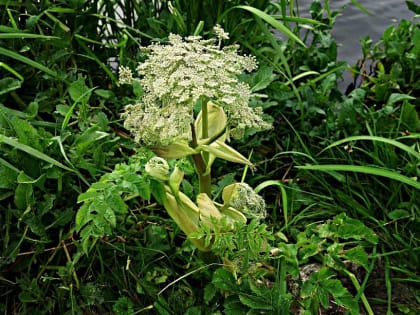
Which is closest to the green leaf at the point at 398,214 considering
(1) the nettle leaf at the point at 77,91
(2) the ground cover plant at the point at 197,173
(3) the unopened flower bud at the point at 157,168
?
(2) the ground cover plant at the point at 197,173

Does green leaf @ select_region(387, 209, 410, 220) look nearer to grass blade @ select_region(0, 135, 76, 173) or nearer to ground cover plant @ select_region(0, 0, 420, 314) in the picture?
ground cover plant @ select_region(0, 0, 420, 314)

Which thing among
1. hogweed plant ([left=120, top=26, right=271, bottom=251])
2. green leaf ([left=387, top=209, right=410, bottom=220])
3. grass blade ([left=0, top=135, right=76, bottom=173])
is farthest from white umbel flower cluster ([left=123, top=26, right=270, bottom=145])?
green leaf ([left=387, top=209, right=410, bottom=220])

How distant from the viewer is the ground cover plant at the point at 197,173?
126 centimetres

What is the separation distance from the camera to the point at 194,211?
1403mm

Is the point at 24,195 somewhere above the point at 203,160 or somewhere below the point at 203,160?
below

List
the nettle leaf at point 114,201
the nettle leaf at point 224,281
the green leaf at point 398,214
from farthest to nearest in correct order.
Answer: the green leaf at point 398,214 → the nettle leaf at point 224,281 → the nettle leaf at point 114,201

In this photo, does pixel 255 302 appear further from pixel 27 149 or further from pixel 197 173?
pixel 27 149

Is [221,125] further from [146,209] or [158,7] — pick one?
[158,7]

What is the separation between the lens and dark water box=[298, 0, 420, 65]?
2.75m

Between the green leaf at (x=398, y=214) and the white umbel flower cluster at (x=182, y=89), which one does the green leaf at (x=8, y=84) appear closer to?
the white umbel flower cluster at (x=182, y=89)

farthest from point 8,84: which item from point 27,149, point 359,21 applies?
point 359,21

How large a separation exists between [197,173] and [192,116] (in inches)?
15.3

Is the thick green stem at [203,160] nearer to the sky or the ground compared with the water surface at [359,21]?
nearer to the sky

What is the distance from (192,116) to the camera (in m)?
1.16
